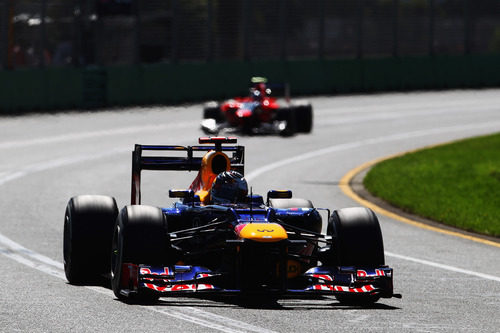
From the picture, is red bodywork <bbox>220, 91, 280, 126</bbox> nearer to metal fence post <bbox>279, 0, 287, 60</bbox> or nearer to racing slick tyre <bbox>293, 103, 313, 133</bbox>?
racing slick tyre <bbox>293, 103, 313, 133</bbox>

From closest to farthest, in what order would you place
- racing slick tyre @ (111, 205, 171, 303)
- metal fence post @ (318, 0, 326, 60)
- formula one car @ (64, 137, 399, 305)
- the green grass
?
1. formula one car @ (64, 137, 399, 305)
2. racing slick tyre @ (111, 205, 171, 303)
3. the green grass
4. metal fence post @ (318, 0, 326, 60)

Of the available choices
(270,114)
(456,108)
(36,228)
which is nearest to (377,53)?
(456,108)

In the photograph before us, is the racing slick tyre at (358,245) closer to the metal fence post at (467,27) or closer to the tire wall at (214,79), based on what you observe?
the tire wall at (214,79)

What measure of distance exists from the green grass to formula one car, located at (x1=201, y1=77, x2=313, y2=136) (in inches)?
168

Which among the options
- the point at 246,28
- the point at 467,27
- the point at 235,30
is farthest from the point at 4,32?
the point at 467,27

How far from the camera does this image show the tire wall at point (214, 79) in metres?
36.4

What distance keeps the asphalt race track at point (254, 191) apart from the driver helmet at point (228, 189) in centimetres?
122

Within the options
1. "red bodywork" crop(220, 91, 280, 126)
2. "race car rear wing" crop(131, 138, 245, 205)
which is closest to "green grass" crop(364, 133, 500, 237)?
"race car rear wing" crop(131, 138, 245, 205)

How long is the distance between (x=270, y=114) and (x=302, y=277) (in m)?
20.5

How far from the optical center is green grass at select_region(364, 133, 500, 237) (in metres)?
17.3

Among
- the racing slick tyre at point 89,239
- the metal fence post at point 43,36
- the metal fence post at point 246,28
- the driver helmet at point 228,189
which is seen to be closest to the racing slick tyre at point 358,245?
the driver helmet at point 228,189

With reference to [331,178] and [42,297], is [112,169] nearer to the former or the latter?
[331,178]

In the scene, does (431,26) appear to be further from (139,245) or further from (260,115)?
(139,245)

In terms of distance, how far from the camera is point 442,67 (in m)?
48.5
